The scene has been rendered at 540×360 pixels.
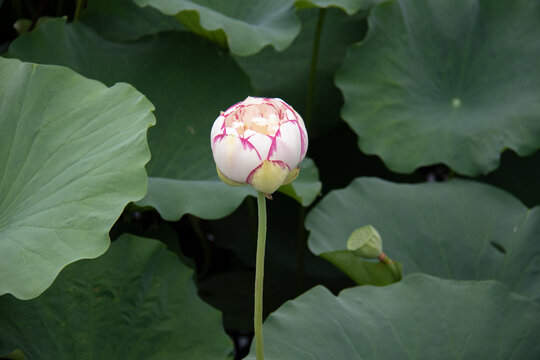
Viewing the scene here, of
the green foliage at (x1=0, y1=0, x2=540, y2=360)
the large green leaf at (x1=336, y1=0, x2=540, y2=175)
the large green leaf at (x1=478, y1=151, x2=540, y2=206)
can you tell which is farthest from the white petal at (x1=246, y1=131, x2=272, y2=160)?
the large green leaf at (x1=478, y1=151, x2=540, y2=206)

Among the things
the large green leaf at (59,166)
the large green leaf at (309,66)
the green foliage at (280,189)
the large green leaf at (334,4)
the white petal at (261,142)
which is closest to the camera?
the white petal at (261,142)

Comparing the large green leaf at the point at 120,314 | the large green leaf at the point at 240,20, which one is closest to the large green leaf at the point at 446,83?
the large green leaf at the point at 240,20

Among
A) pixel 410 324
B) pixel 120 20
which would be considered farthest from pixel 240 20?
pixel 410 324

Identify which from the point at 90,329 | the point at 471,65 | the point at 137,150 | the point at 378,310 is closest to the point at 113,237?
the point at 90,329

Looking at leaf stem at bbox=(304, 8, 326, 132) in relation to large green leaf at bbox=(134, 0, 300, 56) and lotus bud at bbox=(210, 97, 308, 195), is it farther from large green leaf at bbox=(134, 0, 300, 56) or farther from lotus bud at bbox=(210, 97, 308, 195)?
lotus bud at bbox=(210, 97, 308, 195)

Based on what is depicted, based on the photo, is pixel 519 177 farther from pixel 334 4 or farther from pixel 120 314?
pixel 120 314

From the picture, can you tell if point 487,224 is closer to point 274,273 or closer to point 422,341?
point 422,341

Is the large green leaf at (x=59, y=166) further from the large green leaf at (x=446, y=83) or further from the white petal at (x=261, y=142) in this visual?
the large green leaf at (x=446, y=83)
